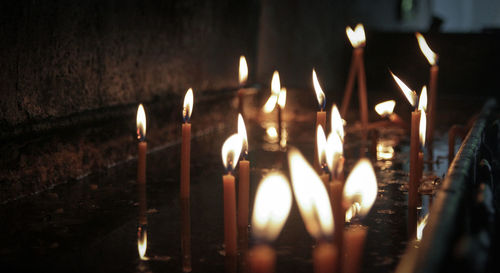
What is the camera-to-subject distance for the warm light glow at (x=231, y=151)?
1.77m

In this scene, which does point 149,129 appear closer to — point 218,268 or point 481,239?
point 218,268

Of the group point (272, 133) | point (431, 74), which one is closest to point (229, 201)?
point (431, 74)

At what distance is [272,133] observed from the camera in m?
4.61

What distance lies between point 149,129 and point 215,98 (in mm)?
1186

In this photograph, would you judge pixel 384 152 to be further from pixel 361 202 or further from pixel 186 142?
pixel 361 202

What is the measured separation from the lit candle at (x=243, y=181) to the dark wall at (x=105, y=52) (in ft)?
3.70

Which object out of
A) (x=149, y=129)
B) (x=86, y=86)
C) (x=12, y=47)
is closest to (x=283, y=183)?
(x=12, y=47)

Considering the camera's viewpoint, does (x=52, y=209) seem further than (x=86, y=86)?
No

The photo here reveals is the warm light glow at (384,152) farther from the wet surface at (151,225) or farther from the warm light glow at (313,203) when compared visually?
the warm light glow at (313,203)

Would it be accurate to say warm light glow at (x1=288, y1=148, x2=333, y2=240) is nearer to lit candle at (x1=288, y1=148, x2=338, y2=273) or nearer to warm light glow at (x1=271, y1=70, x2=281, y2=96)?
lit candle at (x1=288, y1=148, x2=338, y2=273)

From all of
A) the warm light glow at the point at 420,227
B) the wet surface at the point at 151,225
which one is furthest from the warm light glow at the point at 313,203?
the warm light glow at the point at 420,227

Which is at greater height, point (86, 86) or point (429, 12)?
point (429, 12)

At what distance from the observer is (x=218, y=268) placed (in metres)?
1.83

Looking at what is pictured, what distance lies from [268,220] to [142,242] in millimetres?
985
